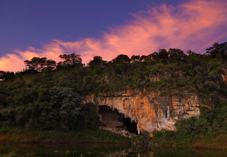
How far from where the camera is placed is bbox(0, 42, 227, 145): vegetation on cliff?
26984 mm

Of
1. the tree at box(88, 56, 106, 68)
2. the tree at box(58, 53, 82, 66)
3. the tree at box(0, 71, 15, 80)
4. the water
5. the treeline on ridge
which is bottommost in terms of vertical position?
the water

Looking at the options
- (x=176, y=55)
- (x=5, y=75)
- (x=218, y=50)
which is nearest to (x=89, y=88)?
(x=176, y=55)

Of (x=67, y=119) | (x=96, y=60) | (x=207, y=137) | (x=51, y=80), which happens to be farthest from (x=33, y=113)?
(x=207, y=137)

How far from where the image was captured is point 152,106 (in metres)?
29.4

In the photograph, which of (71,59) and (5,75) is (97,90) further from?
(5,75)

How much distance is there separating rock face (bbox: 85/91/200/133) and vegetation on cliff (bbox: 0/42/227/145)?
0.97 meters

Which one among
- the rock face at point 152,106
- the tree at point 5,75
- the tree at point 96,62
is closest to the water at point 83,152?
the rock face at point 152,106

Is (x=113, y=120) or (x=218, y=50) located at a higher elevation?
(x=218, y=50)

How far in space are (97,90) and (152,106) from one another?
9938mm

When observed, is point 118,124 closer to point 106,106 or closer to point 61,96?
point 106,106

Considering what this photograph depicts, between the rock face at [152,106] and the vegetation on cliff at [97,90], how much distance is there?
97cm

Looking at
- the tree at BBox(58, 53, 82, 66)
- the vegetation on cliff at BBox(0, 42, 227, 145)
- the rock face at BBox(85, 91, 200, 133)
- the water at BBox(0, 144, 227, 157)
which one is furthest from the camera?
the tree at BBox(58, 53, 82, 66)

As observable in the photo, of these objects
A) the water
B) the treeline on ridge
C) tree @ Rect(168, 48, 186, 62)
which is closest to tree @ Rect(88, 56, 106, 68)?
the treeline on ridge

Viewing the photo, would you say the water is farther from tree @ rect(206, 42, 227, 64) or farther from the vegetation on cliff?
tree @ rect(206, 42, 227, 64)
